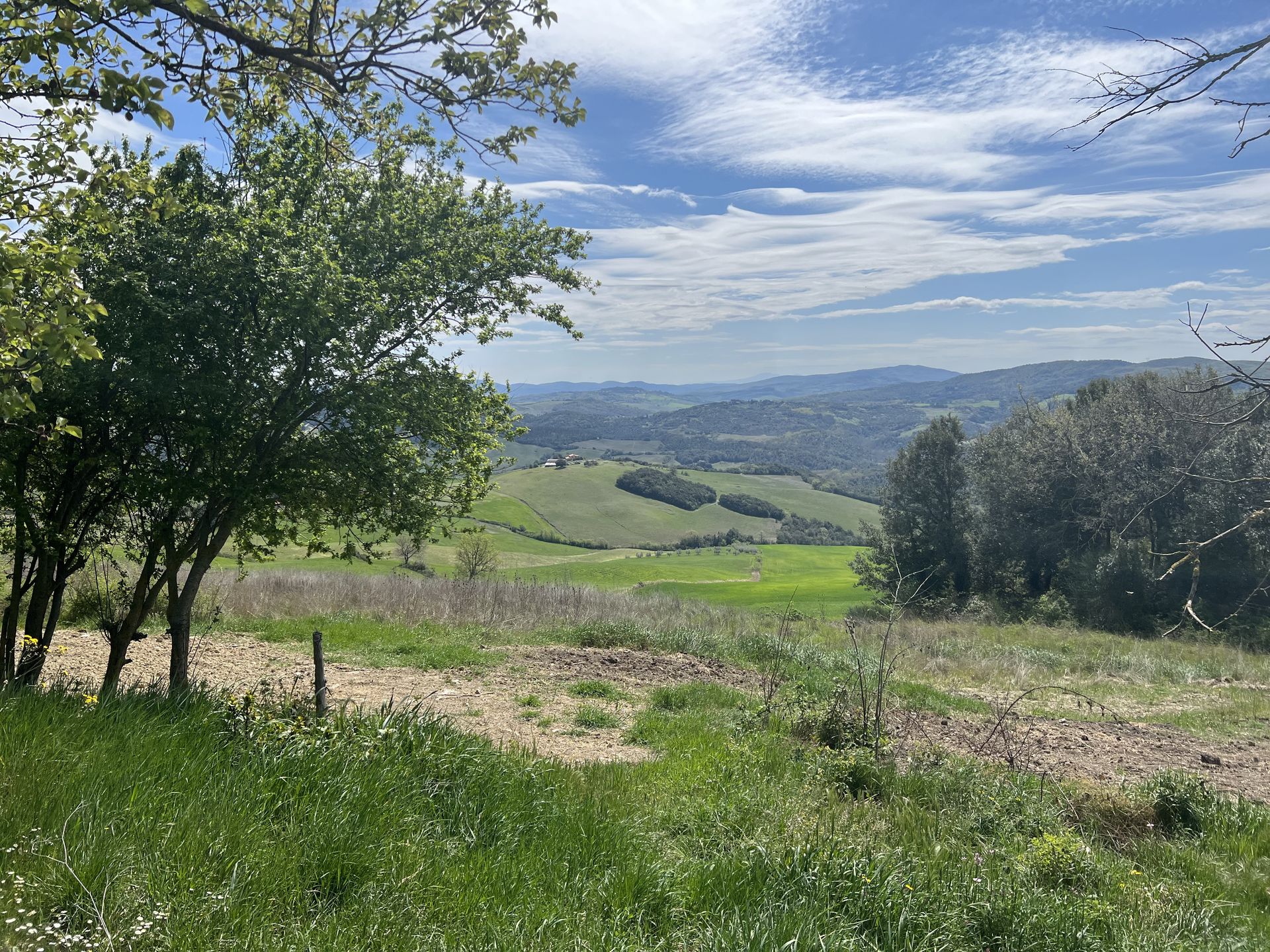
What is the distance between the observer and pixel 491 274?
7633mm

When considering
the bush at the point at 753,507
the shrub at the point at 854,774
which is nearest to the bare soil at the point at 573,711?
the shrub at the point at 854,774

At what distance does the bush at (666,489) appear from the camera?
11912 centimetres

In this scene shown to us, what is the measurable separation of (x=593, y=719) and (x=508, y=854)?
526 centimetres

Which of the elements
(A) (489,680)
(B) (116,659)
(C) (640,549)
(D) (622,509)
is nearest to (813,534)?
(C) (640,549)

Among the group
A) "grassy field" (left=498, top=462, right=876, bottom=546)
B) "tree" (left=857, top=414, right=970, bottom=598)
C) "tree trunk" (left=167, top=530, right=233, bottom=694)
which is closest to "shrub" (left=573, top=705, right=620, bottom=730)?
"tree trunk" (left=167, top=530, right=233, bottom=694)

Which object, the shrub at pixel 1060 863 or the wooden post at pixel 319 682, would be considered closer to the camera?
the shrub at pixel 1060 863

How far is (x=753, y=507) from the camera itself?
121 meters

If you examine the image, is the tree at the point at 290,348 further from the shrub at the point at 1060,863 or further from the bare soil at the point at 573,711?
the shrub at the point at 1060,863

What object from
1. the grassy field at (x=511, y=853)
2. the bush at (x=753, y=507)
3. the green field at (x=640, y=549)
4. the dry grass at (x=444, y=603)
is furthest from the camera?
the bush at (x=753, y=507)

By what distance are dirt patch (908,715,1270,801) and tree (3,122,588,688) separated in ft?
22.1

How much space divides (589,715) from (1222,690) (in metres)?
14.7

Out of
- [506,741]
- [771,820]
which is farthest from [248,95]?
[506,741]

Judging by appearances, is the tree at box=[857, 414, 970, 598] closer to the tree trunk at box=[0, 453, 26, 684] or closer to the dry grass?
the dry grass

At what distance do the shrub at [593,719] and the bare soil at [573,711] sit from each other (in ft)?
0.30
